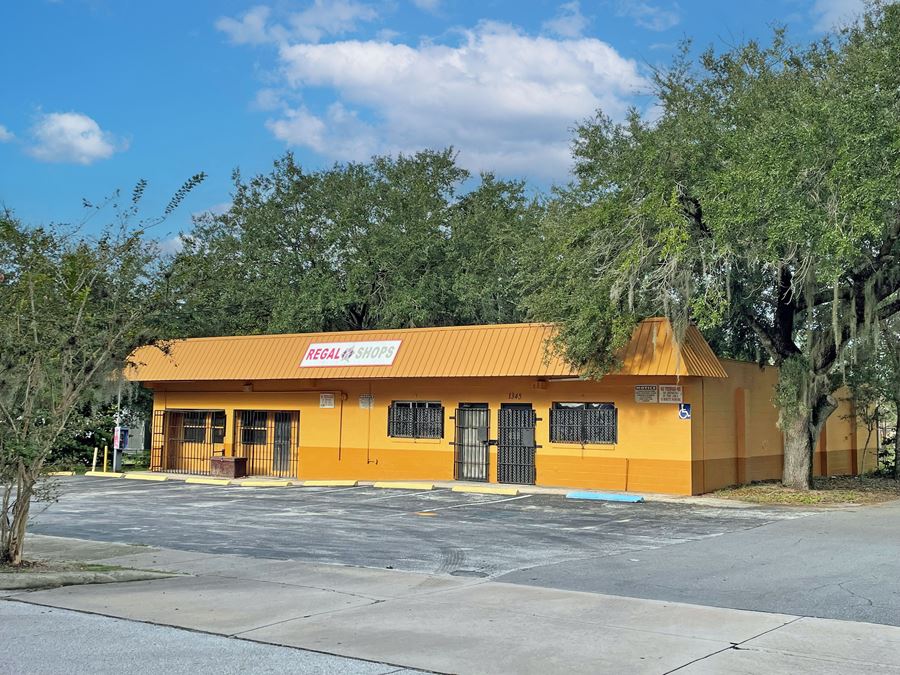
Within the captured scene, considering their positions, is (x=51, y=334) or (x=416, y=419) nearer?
(x=51, y=334)

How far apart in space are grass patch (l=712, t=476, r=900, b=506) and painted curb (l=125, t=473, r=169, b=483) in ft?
58.7

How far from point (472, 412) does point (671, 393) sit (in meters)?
6.08

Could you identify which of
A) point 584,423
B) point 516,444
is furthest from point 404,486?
point 584,423

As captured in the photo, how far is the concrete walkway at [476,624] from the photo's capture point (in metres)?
7.38

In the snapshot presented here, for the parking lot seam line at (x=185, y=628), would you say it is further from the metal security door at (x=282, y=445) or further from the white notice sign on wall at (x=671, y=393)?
the metal security door at (x=282, y=445)

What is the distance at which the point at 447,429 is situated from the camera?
87.2ft

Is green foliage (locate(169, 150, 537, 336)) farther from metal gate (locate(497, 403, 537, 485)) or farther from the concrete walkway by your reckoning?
the concrete walkway

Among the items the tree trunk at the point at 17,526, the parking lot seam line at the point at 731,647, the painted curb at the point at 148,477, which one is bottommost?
the painted curb at the point at 148,477

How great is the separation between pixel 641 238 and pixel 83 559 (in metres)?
13.6

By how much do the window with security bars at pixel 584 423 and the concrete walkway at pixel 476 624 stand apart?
500 inches

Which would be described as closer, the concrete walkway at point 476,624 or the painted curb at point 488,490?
the concrete walkway at point 476,624

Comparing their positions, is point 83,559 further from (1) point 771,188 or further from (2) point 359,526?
(1) point 771,188

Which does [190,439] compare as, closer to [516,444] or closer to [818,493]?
[516,444]

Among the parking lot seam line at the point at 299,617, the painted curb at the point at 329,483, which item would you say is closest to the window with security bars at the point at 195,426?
the painted curb at the point at 329,483
